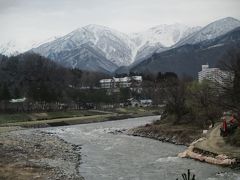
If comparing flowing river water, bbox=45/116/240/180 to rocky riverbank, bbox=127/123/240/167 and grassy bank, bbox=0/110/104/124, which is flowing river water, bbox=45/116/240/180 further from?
grassy bank, bbox=0/110/104/124

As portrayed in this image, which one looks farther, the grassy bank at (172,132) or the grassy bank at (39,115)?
the grassy bank at (39,115)

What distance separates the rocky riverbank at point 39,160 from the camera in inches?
1390

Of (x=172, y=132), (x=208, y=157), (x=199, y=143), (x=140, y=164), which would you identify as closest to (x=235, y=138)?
(x=199, y=143)

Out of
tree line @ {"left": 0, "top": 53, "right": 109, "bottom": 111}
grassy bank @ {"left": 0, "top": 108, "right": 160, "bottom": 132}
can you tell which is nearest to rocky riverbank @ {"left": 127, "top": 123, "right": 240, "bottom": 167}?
grassy bank @ {"left": 0, "top": 108, "right": 160, "bottom": 132}

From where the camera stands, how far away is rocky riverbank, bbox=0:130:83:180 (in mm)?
35312

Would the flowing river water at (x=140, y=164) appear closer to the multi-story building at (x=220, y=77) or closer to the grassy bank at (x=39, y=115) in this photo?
the multi-story building at (x=220, y=77)

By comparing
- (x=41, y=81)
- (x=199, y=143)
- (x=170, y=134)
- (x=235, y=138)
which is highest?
(x=41, y=81)

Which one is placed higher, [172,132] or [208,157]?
[172,132]

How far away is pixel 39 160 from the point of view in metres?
44.1

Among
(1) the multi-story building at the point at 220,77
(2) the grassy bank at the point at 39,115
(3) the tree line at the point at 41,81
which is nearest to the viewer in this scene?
(1) the multi-story building at the point at 220,77

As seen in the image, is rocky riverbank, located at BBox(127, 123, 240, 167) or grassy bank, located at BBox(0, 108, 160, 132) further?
grassy bank, located at BBox(0, 108, 160, 132)

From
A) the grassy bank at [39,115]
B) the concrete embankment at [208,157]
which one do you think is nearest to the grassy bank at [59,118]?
the grassy bank at [39,115]

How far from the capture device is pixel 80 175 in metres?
36.1

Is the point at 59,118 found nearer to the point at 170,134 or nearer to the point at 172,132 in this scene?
the point at 172,132
